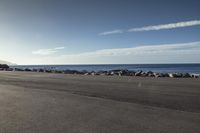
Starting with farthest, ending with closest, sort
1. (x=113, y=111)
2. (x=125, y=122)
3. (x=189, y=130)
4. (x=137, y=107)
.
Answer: (x=137, y=107) → (x=113, y=111) → (x=125, y=122) → (x=189, y=130)

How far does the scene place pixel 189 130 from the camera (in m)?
6.59

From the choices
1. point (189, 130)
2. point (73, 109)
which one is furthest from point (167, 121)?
point (73, 109)

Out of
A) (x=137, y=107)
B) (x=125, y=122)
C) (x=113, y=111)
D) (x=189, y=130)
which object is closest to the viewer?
(x=189, y=130)

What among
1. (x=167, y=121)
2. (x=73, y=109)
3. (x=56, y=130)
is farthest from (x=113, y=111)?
(x=56, y=130)

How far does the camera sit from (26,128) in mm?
6836

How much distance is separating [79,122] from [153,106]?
340cm

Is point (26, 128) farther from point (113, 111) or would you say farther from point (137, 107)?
point (137, 107)

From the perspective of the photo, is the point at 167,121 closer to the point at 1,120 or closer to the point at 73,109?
the point at 73,109

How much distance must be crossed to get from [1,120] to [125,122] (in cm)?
319

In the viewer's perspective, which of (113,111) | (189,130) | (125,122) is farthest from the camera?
(113,111)

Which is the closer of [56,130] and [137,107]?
[56,130]

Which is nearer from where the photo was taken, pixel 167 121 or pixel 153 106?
pixel 167 121

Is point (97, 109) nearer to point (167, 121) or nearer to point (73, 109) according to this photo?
point (73, 109)

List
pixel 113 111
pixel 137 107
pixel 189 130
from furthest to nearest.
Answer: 1. pixel 137 107
2. pixel 113 111
3. pixel 189 130
